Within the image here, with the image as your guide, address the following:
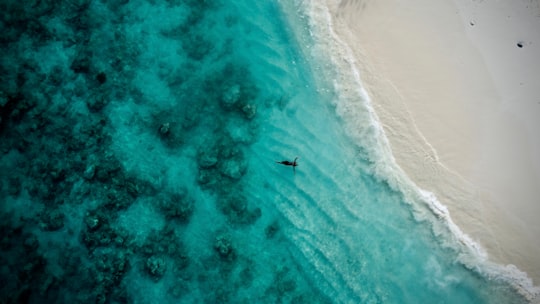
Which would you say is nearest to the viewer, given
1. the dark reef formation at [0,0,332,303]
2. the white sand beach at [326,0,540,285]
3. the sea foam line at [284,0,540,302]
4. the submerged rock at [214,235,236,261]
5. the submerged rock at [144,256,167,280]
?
the dark reef formation at [0,0,332,303]

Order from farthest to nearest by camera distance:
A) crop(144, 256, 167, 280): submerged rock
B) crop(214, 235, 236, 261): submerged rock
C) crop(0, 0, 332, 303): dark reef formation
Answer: crop(214, 235, 236, 261): submerged rock → crop(144, 256, 167, 280): submerged rock → crop(0, 0, 332, 303): dark reef formation

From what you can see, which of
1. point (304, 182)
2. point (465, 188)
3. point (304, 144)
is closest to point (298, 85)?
point (304, 144)

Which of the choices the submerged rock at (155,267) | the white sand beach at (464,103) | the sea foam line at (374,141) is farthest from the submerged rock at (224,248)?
the white sand beach at (464,103)

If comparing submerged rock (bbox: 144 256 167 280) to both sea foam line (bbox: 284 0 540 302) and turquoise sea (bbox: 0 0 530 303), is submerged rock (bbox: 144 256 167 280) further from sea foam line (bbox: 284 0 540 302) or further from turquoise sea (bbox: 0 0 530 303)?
sea foam line (bbox: 284 0 540 302)

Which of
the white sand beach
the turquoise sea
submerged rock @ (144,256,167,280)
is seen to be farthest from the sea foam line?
submerged rock @ (144,256,167,280)

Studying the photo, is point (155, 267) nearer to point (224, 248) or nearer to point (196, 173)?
point (224, 248)

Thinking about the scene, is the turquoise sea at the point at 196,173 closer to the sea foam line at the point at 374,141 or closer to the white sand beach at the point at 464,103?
the sea foam line at the point at 374,141

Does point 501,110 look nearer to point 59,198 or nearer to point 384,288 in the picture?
point 384,288

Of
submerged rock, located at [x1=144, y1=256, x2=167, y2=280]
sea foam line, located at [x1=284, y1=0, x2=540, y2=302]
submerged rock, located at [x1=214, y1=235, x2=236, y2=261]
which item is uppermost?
sea foam line, located at [x1=284, y1=0, x2=540, y2=302]
